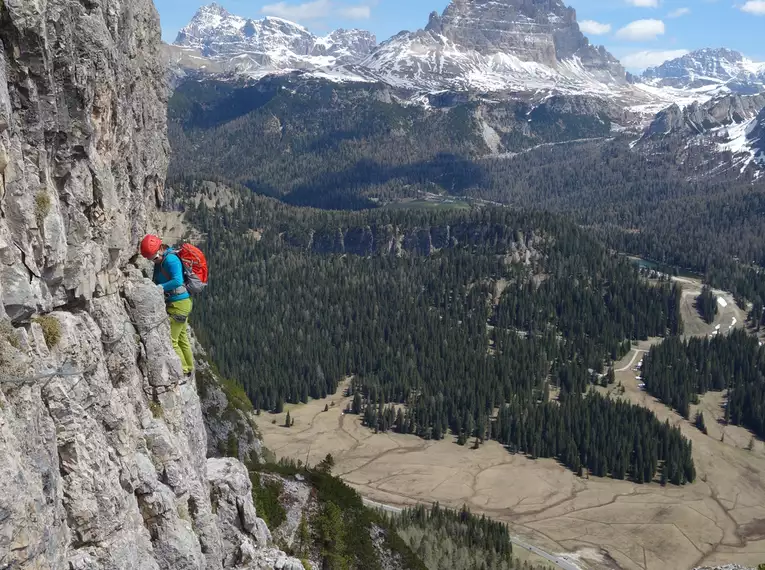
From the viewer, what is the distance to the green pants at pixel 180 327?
95.9 ft

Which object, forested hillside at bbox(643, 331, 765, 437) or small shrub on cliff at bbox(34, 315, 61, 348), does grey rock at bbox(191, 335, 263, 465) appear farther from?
forested hillside at bbox(643, 331, 765, 437)

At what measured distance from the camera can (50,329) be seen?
20281mm

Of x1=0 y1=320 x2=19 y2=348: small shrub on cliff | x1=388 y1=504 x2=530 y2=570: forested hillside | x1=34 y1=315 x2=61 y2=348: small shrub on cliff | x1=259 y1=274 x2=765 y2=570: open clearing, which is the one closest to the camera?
x1=0 y1=320 x2=19 y2=348: small shrub on cliff

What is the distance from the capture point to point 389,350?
18450cm

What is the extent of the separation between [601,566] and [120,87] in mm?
82483

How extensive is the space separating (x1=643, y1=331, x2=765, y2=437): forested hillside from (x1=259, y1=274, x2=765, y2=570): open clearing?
5043mm

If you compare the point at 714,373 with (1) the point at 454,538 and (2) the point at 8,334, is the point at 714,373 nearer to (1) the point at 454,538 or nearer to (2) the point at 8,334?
(1) the point at 454,538

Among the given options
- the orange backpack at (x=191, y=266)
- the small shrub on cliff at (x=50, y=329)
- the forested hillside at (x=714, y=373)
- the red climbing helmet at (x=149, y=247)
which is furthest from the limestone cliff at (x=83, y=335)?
the forested hillside at (x=714, y=373)

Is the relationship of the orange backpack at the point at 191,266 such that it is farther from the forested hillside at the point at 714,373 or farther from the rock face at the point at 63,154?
the forested hillside at the point at 714,373

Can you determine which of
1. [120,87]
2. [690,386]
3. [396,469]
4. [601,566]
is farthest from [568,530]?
[120,87]

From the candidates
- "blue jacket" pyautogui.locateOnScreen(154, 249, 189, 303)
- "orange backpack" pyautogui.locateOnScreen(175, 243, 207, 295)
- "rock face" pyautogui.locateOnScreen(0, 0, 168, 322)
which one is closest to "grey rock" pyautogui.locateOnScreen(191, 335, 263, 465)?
"orange backpack" pyautogui.locateOnScreen(175, 243, 207, 295)

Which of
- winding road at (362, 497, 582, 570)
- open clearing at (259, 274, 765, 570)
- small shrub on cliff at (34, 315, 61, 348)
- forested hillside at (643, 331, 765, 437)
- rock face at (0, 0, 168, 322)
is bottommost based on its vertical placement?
open clearing at (259, 274, 765, 570)

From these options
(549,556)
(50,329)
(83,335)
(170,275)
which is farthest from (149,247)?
(549,556)

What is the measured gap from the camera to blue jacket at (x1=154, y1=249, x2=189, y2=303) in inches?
1129
